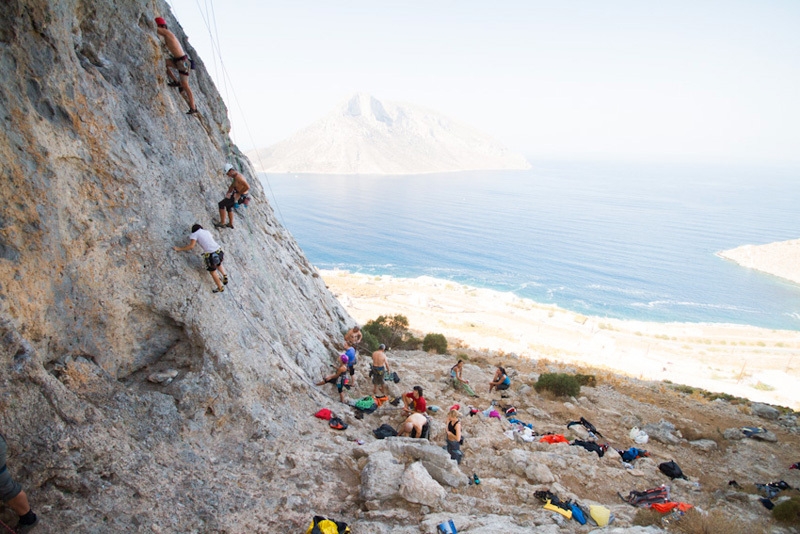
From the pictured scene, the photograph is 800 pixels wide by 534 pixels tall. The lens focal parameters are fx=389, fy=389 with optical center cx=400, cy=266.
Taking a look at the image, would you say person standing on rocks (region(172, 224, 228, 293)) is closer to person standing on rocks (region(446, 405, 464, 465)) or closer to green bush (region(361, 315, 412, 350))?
person standing on rocks (region(446, 405, 464, 465))

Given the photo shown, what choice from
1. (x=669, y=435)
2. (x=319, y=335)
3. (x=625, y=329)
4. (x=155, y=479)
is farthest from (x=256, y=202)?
(x=625, y=329)

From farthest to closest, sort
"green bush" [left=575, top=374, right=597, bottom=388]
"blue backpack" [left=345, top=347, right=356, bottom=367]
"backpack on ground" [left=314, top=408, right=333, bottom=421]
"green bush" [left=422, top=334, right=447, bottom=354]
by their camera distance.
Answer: "green bush" [left=422, top=334, right=447, bottom=354] → "green bush" [left=575, top=374, right=597, bottom=388] → "blue backpack" [left=345, top=347, right=356, bottom=367] → "backpack on ground" [left=314, top=408, right=333, bottom=421]

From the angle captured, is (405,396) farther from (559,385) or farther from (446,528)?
(559,385)

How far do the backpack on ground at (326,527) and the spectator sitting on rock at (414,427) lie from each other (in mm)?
4181

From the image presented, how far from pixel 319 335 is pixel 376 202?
152m

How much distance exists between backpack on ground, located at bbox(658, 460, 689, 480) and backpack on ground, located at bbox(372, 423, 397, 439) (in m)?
8.66

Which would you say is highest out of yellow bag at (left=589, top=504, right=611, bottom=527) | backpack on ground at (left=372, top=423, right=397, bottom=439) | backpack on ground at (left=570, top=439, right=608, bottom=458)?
backpack on ground at (left=372, top=423, right=397, bottom=439)

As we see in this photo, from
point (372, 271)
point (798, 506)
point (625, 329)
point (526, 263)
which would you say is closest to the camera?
point (798, 506)

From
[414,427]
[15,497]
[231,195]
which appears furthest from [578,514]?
[231,195]

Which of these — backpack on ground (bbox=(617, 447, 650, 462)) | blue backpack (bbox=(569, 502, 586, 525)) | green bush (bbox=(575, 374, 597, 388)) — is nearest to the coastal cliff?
blue backpack (bbox=(569, 502, 586, 525))

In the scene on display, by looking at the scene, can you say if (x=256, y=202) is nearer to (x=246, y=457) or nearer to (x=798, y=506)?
(x=246, y=457)

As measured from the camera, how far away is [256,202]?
1587cm

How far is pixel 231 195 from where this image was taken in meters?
11.7

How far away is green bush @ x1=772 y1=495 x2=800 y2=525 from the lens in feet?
32.7
